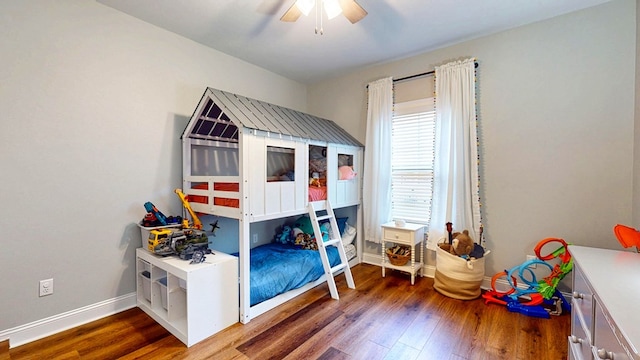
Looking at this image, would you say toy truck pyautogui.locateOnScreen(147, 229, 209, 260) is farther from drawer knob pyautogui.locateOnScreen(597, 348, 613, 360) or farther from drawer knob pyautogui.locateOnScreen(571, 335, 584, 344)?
drawer knob pyautogui.locateOnScreen(571, 335, 584, 344)

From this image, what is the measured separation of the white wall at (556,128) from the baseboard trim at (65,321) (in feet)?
11.8

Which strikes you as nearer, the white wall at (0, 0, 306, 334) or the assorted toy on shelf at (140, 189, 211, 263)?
the white wall at (0, 0, 306, 334)

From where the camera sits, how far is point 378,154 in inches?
136

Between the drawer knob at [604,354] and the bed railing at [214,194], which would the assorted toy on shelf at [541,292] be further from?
the bed railing at [214,194]

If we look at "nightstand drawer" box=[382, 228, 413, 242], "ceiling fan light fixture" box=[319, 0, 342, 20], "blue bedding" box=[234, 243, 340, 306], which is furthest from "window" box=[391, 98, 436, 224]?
"ceiling fan light fixture" box=[319, 0, 342, 20]

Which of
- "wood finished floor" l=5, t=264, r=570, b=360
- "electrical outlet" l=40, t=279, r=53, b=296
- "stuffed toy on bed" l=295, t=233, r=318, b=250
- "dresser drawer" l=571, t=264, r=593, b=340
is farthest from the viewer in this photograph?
"stuffed toy on bed" l=295, t=233, r=318, b=250

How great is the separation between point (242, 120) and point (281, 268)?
1.44 metres

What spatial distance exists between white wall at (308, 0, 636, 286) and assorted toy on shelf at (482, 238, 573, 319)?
238 millimetres

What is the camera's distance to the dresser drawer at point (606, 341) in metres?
0.88

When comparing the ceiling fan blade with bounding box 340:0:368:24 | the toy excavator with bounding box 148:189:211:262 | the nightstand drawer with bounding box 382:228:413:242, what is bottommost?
the nightstand drawer with bounding box 382:228:413:242

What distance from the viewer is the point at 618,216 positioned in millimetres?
2262

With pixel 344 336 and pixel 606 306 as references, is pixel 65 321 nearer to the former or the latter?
pixel 344 336

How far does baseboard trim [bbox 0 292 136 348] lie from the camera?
1.95m

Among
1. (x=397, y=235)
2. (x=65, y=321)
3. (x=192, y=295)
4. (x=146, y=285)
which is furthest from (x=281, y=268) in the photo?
(x=65, y=321)
